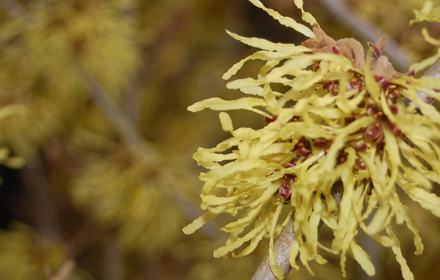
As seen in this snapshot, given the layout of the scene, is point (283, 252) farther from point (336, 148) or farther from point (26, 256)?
point (26, 256)

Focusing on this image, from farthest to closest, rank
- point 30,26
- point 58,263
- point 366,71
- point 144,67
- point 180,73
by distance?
1. point 180,73
2. point 144,67
3. point 58,263
4. point 30,26
5. point 366,71

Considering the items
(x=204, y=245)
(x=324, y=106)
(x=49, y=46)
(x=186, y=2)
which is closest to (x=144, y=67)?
(x=186, y=2)

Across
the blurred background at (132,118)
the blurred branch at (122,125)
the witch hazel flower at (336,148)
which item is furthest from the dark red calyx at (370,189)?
the blurred branch at (122,125)

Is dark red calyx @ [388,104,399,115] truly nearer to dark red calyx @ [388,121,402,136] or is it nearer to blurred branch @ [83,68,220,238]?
dark red calyx @ [388,121,402,136]

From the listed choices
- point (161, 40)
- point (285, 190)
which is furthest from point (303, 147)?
point (161, 40)

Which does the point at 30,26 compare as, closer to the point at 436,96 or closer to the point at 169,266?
the point at 436,96

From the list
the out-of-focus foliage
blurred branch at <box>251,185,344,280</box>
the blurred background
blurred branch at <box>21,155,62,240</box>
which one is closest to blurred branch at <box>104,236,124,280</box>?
the blurred background
